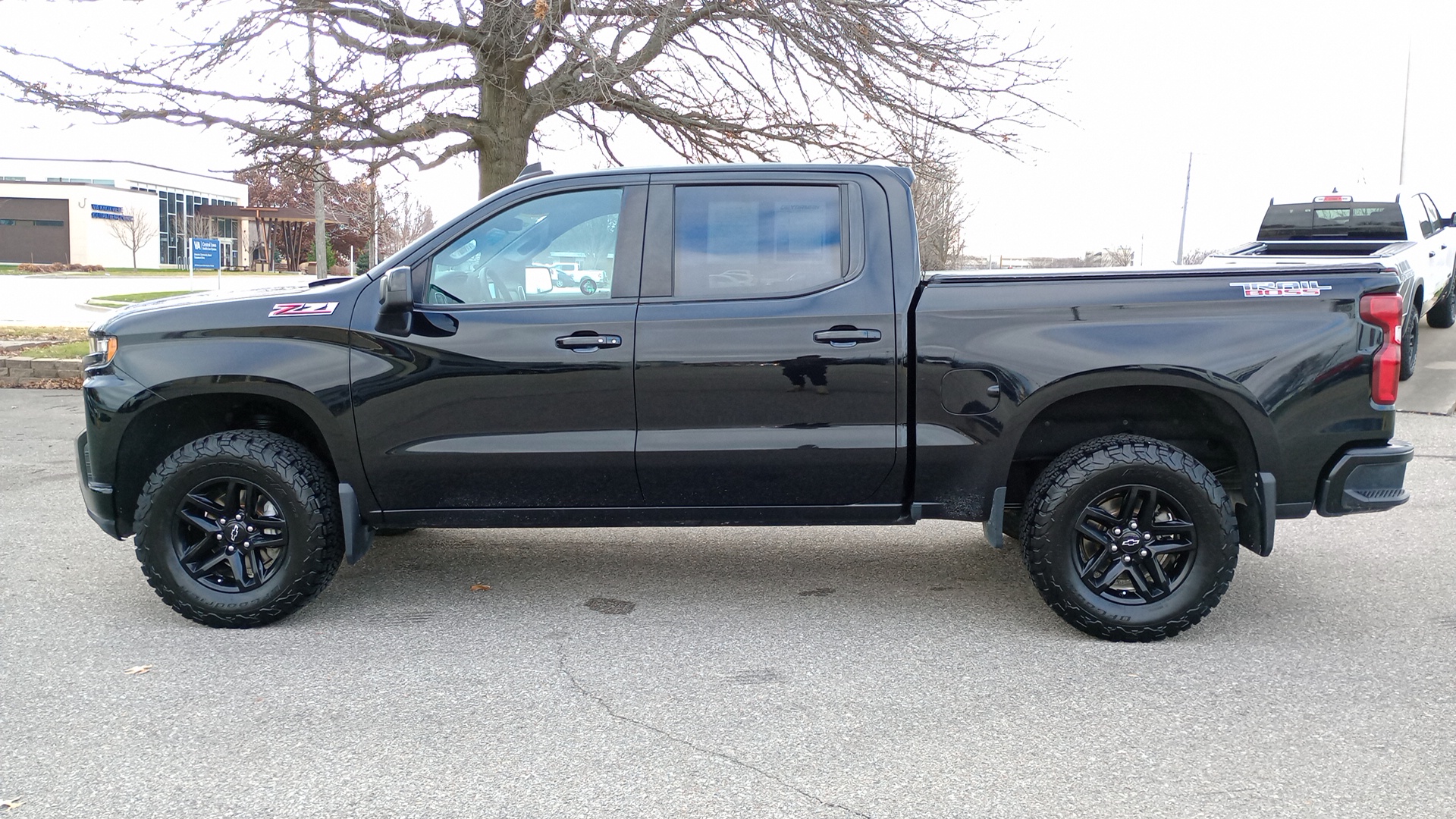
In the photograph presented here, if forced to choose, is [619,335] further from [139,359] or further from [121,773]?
[121,773]

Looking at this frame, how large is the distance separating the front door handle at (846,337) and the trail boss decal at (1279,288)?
1427 millimetres

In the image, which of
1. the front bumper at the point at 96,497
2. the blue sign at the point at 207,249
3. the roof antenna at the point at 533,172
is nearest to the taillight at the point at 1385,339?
the roof antenna at the point at 533,172

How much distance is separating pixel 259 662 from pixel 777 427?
2.20 metres

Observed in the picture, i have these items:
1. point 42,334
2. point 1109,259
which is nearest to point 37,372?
point 42,334

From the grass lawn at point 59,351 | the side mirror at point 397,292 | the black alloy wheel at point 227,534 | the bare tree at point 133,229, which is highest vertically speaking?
the bare tree at point 133,229

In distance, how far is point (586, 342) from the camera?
15.1ft

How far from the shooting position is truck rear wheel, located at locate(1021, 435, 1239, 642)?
176 inches

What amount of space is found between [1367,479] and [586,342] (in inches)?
124

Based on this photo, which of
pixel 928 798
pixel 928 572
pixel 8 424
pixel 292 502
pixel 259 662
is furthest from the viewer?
pixel 8 424

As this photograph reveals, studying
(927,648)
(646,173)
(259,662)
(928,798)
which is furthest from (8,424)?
(928,798)

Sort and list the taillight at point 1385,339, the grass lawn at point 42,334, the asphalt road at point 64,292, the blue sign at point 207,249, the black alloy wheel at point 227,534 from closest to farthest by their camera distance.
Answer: the taillight at point 1385,339, the black alloy wheel at point 227,534, the grass lawn at point 42,334, the asphalt road at point 64,292, the blue sign at point 207,249

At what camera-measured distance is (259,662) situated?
4352mm

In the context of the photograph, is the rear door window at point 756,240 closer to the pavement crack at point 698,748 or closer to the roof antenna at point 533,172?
the roof antenna at point 533,172

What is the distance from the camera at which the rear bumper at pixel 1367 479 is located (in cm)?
446
